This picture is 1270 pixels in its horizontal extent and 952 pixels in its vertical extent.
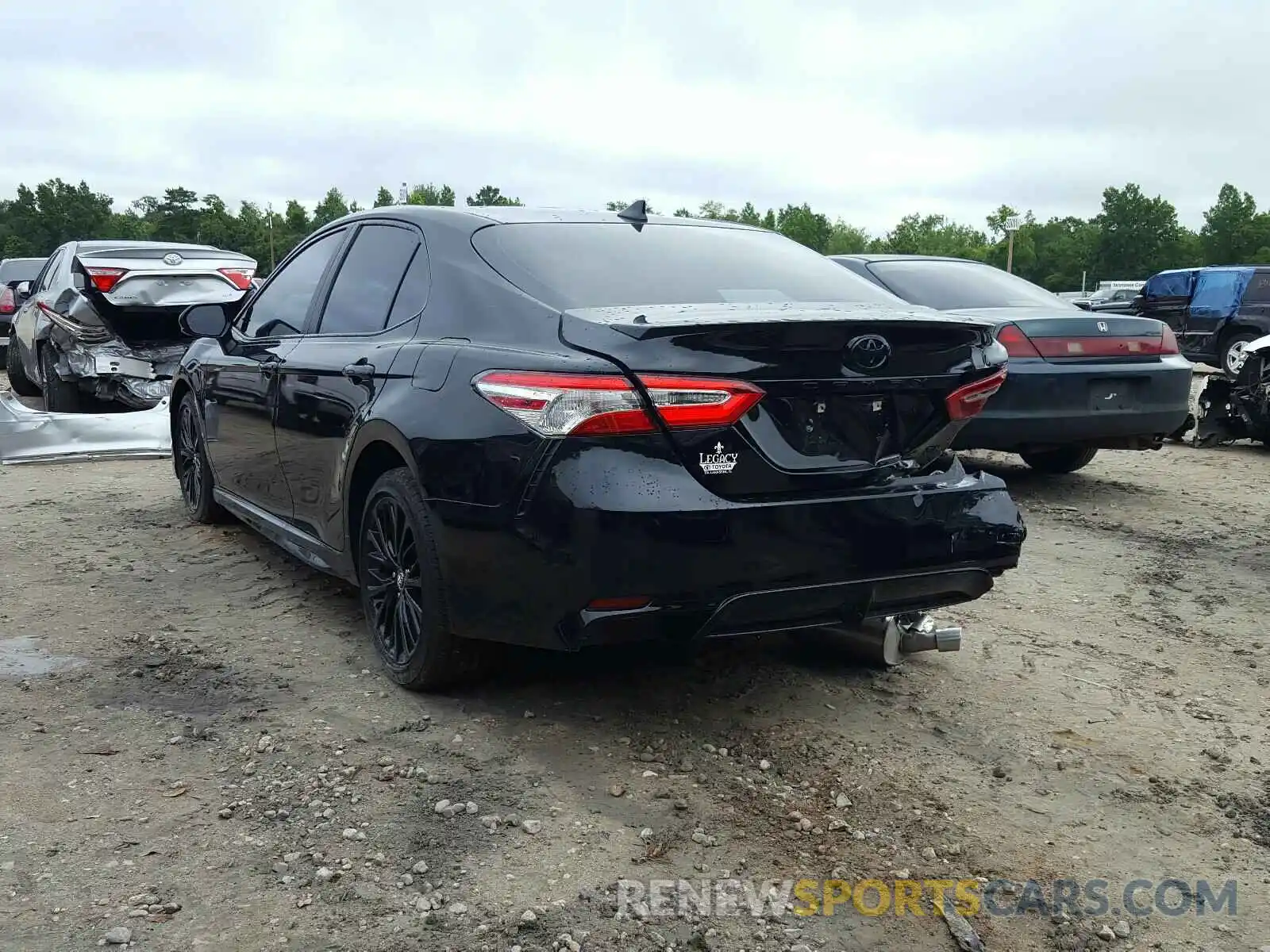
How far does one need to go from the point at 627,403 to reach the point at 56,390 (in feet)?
29.6

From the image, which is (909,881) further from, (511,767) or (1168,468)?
(1168,468)

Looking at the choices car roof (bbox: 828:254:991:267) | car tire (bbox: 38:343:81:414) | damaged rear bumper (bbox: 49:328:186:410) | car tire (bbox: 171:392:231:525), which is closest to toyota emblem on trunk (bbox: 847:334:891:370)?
car tire (bbox: 171:392:231:525)

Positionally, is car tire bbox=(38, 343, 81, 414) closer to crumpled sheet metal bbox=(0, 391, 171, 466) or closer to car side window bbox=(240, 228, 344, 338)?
crumpled sheet metal bbox=(0, 391, 171, 466)

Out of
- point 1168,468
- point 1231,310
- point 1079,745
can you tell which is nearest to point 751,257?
point 1079,745

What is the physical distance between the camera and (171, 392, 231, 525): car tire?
616 cm

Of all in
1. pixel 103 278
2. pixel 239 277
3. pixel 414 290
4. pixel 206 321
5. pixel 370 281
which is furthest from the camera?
pixel 239 277

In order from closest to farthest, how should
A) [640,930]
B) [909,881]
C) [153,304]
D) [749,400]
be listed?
[640,930] → [909,881] → [749,400] → [153,304]

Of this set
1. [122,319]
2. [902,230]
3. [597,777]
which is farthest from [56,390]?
[902,230]

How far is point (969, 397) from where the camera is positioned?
12.0 ft

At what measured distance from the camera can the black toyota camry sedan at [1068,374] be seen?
7078mm

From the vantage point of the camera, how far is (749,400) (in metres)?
3.19

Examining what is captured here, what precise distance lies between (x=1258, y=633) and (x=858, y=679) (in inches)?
70.5

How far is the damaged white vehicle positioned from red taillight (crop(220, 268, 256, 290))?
16 mm

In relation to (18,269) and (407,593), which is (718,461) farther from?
(18,269)
